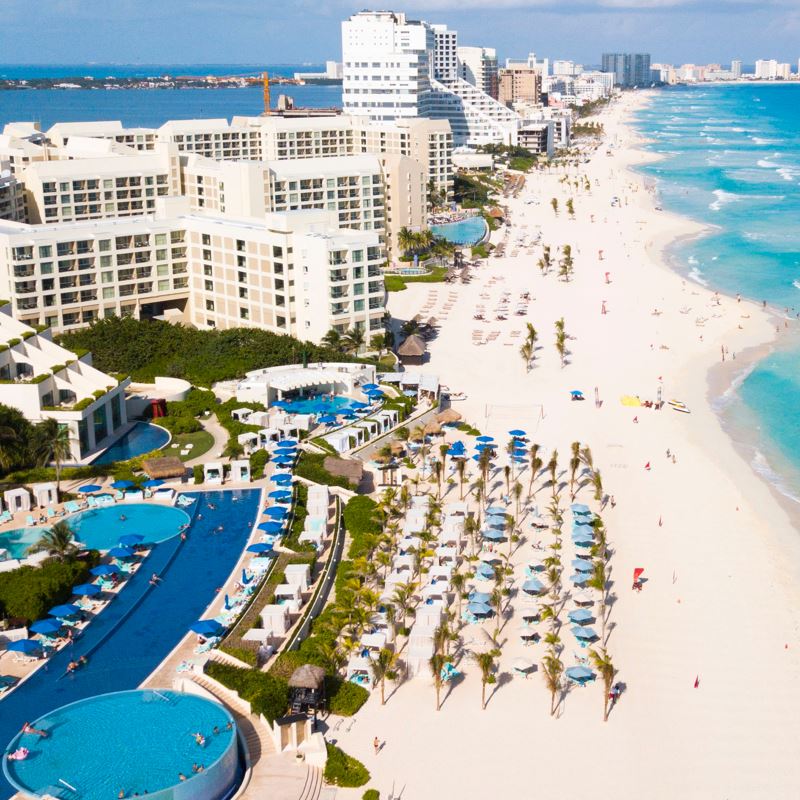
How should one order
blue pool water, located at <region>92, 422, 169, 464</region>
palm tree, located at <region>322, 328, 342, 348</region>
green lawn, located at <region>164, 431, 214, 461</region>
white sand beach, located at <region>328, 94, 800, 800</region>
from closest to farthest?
1. white sand beach, located at <region>328, 94, 800, 800</region>
2. blue pool water, located at <region>92, 422, 169, 464</region>
3. green lawn, located at <region>164, 431, 214, 461</region>
4. palm tree, located at <region>322, 328, 342, 348</region>

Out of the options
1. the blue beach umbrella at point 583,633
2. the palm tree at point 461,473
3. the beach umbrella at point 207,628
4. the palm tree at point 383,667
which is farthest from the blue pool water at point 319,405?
the palm tree at point 383,667

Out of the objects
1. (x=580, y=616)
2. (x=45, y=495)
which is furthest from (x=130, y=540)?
(x=580, y=616)

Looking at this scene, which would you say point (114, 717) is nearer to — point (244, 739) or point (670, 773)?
point (244, 739)

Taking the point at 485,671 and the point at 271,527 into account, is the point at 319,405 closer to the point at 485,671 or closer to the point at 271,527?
the point at 271,527

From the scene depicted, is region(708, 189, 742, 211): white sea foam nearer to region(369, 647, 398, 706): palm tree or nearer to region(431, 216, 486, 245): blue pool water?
region(431, 216, 486, 245): blue pool water

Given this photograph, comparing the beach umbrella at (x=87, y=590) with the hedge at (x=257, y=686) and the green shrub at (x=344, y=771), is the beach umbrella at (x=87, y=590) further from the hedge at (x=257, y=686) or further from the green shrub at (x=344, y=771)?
the green shrub at (x=344, y=771)

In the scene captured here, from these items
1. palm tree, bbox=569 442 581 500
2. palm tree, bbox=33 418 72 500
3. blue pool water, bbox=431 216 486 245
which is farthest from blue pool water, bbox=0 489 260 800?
blue pool water, bbox=431 216 486 245
